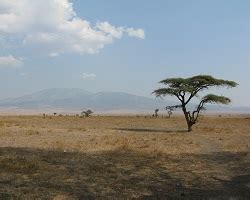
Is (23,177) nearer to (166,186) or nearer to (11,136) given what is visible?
(166,186)

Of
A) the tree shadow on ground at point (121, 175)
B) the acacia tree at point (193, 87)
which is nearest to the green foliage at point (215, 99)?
the acacia tree at point (193, 87)

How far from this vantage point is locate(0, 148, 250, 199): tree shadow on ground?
16781 millimetres

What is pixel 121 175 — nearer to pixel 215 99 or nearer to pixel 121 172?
pixel 121 172

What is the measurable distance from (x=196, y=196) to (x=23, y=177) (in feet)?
23.3

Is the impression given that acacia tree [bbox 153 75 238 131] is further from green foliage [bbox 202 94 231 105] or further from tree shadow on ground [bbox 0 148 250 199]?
tree shadow on ground [bbox 0 148 250 199]

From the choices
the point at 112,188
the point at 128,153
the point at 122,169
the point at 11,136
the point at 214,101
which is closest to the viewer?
the point at 112,188

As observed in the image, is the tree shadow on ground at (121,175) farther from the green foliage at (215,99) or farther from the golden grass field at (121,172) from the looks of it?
the green foliage at (215,99)

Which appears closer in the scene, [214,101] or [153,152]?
[153,152]

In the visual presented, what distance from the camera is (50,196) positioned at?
15852 millimetres

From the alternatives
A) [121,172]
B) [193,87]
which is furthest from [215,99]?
[121,172]

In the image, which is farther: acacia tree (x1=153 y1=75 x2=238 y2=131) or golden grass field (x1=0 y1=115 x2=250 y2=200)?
acacia tree (x1=153 y1=75 x2=238 y2=131)

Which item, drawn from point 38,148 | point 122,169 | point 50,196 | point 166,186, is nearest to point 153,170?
point 122,169

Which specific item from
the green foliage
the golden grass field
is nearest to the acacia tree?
the green foliage

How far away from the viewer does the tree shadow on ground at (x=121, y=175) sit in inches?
661
